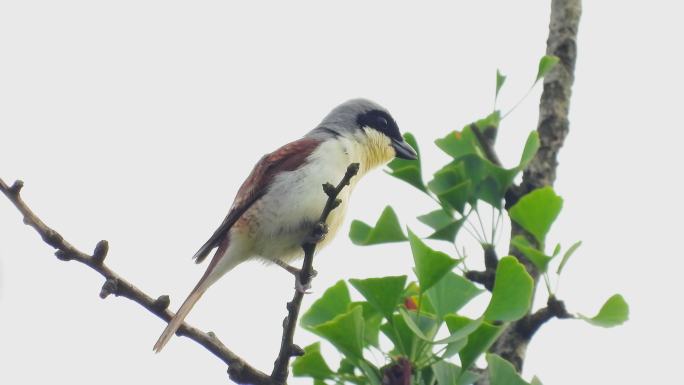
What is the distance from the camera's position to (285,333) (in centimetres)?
350

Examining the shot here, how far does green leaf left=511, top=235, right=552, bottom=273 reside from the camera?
3.83m

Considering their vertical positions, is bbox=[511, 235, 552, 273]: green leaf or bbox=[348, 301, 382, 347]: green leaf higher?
bbox=[511, 235, 552, 273]: green leaf

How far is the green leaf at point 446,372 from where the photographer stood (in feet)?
10.9

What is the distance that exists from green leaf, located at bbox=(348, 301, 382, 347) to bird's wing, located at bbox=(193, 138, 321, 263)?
231 centimetres

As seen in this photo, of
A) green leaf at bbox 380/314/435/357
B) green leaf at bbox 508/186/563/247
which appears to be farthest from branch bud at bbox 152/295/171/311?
green leaf at bbox 508/186/563/247

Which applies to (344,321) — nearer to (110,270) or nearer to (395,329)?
(395,329)

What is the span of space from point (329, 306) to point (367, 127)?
2.96m

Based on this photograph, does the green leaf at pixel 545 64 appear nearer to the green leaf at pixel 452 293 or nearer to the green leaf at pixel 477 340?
the green leaf at pixel 452 293

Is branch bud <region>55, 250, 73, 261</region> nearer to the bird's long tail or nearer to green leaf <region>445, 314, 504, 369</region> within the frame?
the bird's long tail

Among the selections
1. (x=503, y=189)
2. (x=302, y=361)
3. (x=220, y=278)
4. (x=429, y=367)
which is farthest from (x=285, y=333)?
(x=220, y=278)

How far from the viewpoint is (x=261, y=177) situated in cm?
598

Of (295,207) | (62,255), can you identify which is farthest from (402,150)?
(62,255)

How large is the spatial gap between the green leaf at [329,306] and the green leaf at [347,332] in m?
0.27

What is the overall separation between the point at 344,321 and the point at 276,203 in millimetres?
2460
